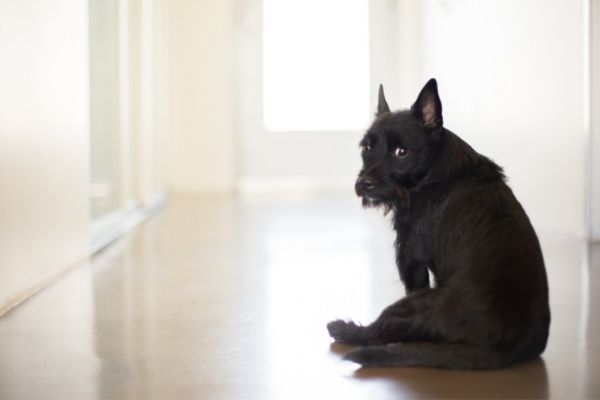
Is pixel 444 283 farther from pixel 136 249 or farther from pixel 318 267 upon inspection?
pixel 136 249

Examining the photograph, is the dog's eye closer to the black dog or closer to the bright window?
the black dog

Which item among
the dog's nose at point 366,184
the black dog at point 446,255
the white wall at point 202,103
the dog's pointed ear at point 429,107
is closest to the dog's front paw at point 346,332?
the black dog at point 446,255

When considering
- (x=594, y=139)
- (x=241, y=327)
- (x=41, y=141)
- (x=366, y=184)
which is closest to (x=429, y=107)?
(x=366, y=184)

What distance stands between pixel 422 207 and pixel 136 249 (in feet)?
8.64

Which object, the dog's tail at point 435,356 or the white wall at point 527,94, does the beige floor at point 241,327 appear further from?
the white wall at point 527,94

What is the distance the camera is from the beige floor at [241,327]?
1.88 meters

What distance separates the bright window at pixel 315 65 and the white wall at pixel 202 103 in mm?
495

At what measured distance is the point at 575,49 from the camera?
187 inches

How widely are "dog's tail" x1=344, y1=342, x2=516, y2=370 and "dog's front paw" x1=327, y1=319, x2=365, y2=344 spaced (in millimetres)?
274

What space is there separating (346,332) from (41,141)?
1.68 meters

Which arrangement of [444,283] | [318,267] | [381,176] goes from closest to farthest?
[444,283] < [381,176] < [318,267]

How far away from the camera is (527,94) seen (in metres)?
5.46

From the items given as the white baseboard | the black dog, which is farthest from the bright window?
the black dog

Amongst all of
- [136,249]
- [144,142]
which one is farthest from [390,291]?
[144,142]
